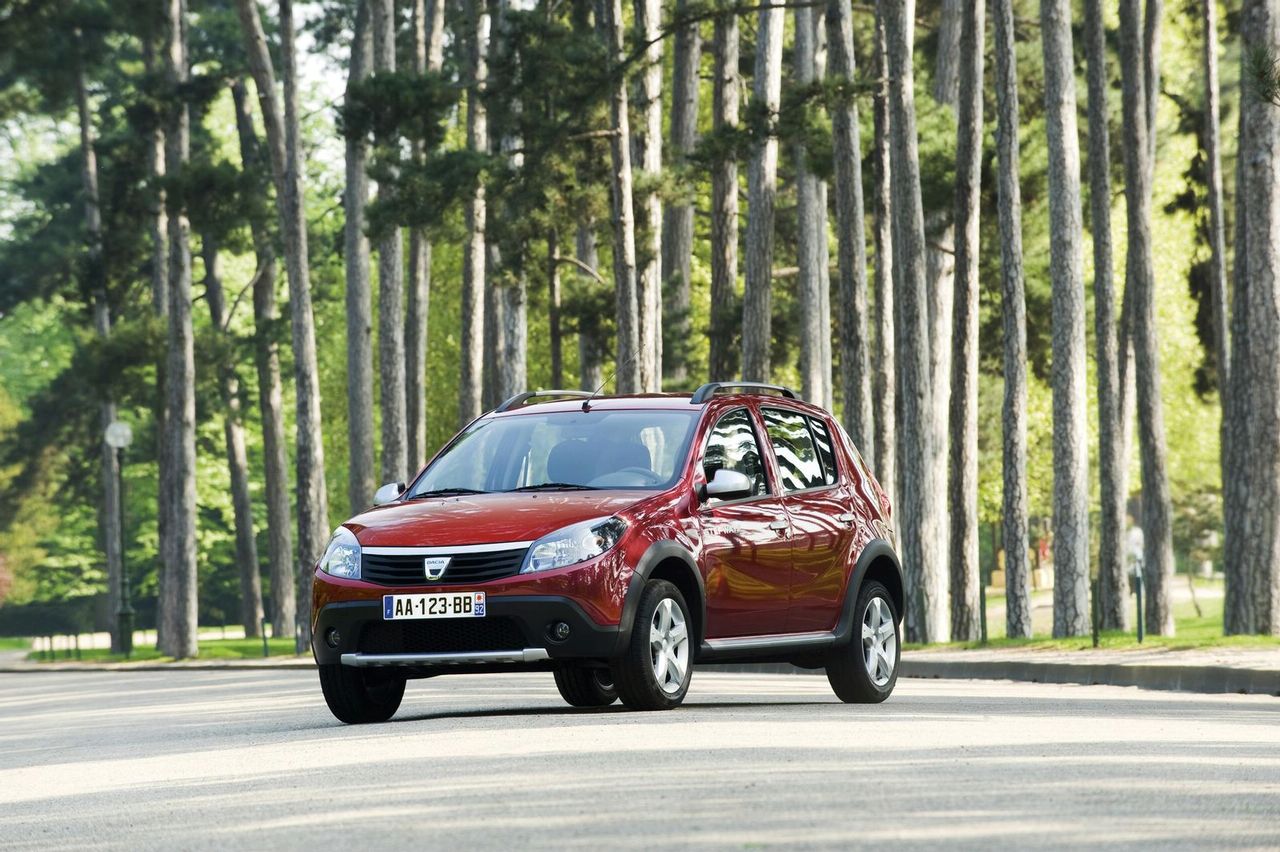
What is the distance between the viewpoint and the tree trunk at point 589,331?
125ft

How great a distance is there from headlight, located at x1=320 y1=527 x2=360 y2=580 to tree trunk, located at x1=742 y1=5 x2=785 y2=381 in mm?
18913

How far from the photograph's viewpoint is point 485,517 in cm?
1273

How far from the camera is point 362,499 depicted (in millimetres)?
40469

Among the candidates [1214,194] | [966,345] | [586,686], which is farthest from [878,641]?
[1214,194]

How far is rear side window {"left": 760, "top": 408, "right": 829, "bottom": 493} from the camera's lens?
14.4 m

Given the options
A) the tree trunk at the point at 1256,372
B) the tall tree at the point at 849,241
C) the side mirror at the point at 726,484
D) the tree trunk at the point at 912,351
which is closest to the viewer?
the side mirror at the point at 726,484

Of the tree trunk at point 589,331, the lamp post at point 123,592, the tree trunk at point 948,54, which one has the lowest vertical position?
the lamp post at point 123,592

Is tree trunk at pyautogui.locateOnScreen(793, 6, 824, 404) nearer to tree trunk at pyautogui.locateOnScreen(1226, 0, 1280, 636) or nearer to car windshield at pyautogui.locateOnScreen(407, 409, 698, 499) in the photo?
tree trunk at pyautogui.locateOnScreen(1226, 0, 1280, 636)

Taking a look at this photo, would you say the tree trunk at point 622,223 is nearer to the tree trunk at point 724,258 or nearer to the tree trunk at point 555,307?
the tree trunk at point 724,258

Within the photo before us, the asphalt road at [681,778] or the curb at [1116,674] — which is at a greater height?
the asphalt road at [681,778]

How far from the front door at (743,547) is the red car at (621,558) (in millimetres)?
14

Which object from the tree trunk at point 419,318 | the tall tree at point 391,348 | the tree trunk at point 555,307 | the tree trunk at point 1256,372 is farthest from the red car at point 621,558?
the tree trunk at point 419,318

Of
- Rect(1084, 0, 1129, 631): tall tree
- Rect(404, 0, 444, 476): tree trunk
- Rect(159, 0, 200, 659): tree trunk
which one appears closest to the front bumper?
Rect(1084, 0, 1129, 631): tall tree

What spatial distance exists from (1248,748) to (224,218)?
3313 cm
